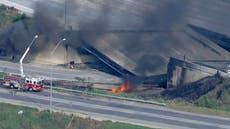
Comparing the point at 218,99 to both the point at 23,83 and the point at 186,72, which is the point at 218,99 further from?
the point at 23,83

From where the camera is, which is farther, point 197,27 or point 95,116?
point 197,27

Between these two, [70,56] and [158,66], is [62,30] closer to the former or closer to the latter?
[70,56]

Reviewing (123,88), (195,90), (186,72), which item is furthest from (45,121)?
(186,72)

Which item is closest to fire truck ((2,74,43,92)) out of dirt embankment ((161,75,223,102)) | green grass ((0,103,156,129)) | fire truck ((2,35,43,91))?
fire truck ((2,35,43,91))

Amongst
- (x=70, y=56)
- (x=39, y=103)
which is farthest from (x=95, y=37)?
(x=39, y=103)

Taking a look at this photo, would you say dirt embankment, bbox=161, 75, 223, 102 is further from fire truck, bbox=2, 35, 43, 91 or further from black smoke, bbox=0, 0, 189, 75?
fire truck, bbox=2, 35, 43, 91

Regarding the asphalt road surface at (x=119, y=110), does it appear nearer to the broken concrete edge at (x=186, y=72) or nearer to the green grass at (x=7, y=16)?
the broken concrete edge at (x=186, y=72)
